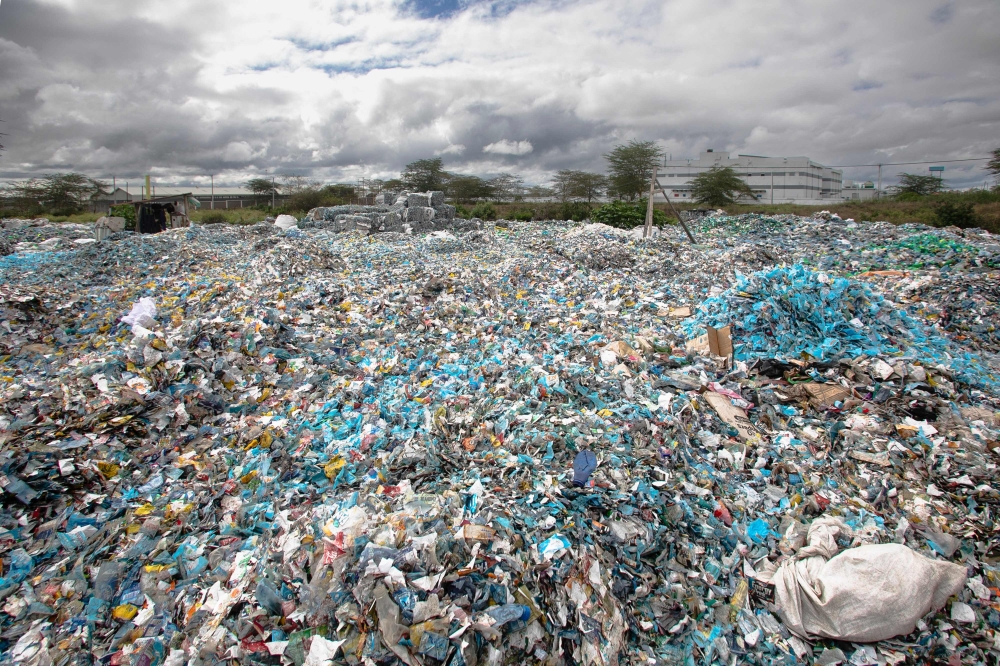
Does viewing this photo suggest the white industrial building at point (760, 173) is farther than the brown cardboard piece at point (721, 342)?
Yes

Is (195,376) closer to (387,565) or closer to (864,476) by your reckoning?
(387,565)

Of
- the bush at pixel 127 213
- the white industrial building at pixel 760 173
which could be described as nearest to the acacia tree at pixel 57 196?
the bush at pixel 127 213

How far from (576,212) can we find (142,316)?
19853 mm

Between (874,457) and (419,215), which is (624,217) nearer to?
(419,215)

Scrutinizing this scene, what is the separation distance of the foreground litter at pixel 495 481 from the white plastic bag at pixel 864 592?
0.05 feet

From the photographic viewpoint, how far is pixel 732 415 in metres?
3.43

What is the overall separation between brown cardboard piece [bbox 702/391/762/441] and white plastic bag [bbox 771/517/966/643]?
1.09m

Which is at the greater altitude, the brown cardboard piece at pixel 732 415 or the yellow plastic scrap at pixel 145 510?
the brown cardboard piece at pixel 732 415

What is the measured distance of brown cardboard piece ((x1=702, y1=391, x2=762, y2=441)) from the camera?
3.26 meters

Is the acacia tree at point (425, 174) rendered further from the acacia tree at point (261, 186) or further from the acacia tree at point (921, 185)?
the acacia tree at point (921, 185)

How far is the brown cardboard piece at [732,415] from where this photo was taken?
10.7ft

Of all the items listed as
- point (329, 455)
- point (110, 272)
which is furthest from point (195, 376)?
point (110, 272)

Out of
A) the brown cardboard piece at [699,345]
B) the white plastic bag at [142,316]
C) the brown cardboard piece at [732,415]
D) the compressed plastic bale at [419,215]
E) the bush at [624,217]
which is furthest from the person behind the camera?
the bush at [624,217]

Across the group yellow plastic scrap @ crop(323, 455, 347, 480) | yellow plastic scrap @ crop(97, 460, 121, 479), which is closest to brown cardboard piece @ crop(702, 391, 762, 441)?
yellow plastic scrap @ crop(323, 455, 347, 480)
